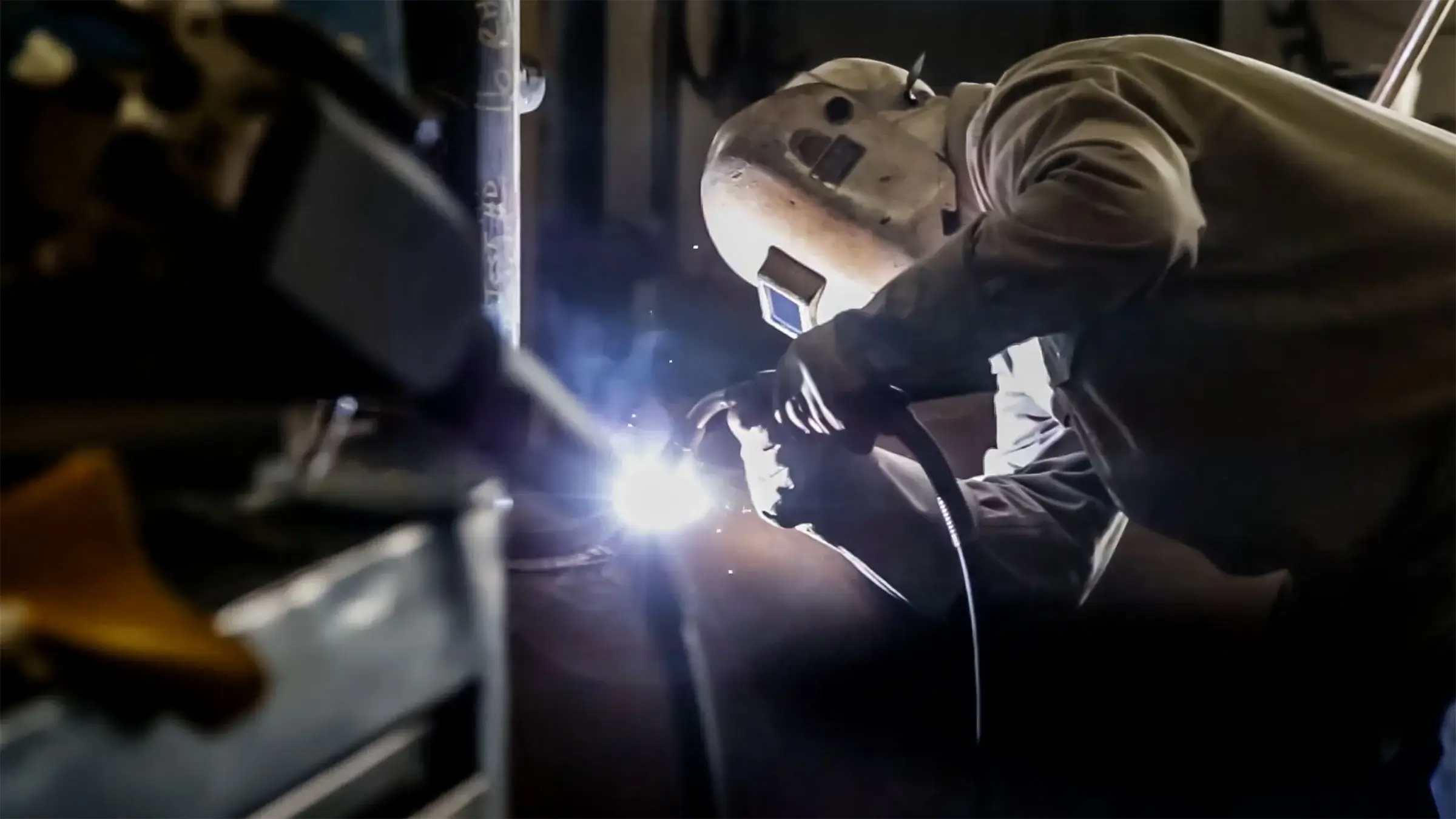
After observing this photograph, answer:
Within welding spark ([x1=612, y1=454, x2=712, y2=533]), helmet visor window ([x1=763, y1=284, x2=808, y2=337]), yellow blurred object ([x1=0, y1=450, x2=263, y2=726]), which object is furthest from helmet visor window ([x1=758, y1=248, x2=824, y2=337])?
yellow blurred object ([x1=0, y1=450, x2=263, y2=726])

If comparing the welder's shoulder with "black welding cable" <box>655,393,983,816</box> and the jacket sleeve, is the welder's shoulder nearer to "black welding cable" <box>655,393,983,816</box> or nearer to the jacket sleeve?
the jacket sleeve

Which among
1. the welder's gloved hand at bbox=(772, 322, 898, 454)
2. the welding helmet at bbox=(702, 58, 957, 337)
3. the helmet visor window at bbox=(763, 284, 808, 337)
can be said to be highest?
the welding helmet at bbox=(702, 58, 957, 337)

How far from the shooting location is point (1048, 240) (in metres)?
0.62

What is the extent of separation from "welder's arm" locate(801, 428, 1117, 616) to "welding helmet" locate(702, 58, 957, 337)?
0.11 meters

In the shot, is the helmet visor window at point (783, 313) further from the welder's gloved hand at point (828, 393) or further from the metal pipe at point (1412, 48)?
the metal pipe at point (1412, 48)

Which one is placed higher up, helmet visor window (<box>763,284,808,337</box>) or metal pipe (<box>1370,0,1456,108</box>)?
metal pipe (<box>1370,0,1456,108</box>)

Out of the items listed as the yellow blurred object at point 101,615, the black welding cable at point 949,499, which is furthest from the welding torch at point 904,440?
the yellow blurred object at point 101,615

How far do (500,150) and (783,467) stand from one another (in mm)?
243

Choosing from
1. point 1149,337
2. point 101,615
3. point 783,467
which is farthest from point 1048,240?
point 101,615

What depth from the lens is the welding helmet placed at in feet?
2.17

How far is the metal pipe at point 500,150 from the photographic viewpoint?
0.62 m

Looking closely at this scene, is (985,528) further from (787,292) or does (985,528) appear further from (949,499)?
(787,292)

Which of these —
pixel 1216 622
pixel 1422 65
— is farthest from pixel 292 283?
pixel 1422 65

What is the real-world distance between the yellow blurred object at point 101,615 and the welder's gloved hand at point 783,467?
1.00ft
